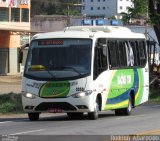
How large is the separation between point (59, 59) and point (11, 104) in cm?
821

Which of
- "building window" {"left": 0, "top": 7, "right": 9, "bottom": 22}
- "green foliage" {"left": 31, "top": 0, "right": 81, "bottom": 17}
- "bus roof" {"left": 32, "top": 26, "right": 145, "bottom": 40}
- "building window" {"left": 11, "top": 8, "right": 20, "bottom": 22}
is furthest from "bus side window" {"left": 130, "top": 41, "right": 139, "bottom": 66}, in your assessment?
"green foliage" {"left": 31, "top": 0, "right": 81, "bottom": 17}

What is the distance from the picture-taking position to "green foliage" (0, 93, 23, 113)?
91.4 ft

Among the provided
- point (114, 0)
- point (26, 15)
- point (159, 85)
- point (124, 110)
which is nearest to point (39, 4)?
point (114, 0)

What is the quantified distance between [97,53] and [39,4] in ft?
433

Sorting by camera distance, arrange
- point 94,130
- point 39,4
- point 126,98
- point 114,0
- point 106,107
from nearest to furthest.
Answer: point 94,130
point 106,107
point 126,98
point 39,4
point 114,0

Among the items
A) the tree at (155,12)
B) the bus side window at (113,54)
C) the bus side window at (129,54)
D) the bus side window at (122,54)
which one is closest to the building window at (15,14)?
the tree at (155,12)

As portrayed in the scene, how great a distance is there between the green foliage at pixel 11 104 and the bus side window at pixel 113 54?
21.0ft

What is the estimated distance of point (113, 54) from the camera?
2300 centimetres

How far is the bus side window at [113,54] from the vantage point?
74.4 feet

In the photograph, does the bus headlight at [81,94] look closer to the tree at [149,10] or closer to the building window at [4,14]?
the tree at [149,10]

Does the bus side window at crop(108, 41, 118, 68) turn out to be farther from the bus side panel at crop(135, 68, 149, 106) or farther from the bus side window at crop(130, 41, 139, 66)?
the bus side panel at crop(135, 68, 149, 106)

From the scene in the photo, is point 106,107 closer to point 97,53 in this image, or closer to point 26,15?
point 97,53

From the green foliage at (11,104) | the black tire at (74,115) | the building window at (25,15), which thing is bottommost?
the green foliage at (11,104)

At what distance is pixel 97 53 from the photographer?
847 inches
